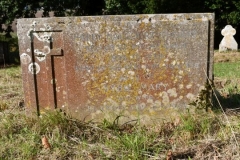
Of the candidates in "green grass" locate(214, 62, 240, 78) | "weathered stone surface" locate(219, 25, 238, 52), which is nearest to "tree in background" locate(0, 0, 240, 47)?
"weathered stone surface" locate(219, 25, 238, 52)

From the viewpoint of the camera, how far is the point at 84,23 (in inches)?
174

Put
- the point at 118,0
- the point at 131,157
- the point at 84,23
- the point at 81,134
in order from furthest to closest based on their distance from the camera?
the point at 118,0 → the point at 84,23 → the point at 81,134 → the point at 131,157

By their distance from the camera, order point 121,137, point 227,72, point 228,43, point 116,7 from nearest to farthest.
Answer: point 121,137
point 227,72
point 228,43
point 116,7

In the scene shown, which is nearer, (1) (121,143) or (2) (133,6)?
(1) (121,143)

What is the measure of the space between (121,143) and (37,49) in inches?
69.7

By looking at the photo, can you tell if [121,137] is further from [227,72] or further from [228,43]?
[228,43]

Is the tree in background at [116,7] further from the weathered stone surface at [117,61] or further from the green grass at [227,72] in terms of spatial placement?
the weathered stone surface at [117,61]

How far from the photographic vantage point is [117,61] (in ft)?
14.7

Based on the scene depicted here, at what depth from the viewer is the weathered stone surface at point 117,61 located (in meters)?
4.38

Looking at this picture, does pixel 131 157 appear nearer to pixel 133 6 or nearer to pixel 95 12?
pixel 133 6

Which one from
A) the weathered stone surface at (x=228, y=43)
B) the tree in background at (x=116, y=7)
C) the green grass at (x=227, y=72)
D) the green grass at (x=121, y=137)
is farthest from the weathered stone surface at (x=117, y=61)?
the weathered stone surface at (x=228, y=43)

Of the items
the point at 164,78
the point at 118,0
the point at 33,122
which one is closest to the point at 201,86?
the point at 164,78

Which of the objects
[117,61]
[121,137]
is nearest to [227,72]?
[117,61]

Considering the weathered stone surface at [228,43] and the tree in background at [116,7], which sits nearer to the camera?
the tree in background at [116,7]
